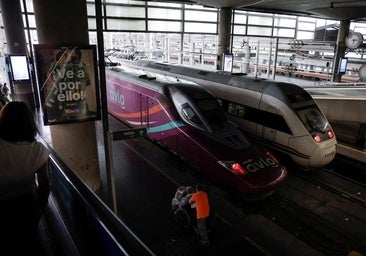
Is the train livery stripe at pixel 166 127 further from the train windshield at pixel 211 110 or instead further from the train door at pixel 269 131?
the train door at pixel 269 131

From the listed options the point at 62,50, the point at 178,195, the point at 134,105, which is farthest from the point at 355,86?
the point at 62,50

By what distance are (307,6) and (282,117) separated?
1713 centimetres

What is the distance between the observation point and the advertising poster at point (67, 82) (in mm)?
6039

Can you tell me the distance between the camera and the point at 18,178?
2.56m

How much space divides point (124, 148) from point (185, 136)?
3574 mm

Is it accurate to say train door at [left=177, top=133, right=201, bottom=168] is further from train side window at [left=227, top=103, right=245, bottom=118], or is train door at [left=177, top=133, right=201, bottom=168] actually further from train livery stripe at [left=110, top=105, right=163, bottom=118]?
train side window at [left=227, top=103, right=245, bottom=118]

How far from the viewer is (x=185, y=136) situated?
9039 millimetres

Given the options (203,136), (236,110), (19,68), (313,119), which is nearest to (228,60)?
(236,110)

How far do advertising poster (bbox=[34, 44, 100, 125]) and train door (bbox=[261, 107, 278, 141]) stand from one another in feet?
19.5

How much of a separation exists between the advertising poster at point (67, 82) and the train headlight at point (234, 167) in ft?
11.5

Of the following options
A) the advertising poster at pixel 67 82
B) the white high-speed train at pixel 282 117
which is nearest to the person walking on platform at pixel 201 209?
the advertising poster at pixel 67 82

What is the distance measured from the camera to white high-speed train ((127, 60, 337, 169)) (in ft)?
31.6

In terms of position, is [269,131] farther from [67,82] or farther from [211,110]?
[67,82]

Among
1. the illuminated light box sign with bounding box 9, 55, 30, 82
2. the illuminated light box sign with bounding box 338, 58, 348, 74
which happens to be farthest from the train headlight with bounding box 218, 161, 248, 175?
the illuminated light box sign with bounding box 338, 58, 348, 74
